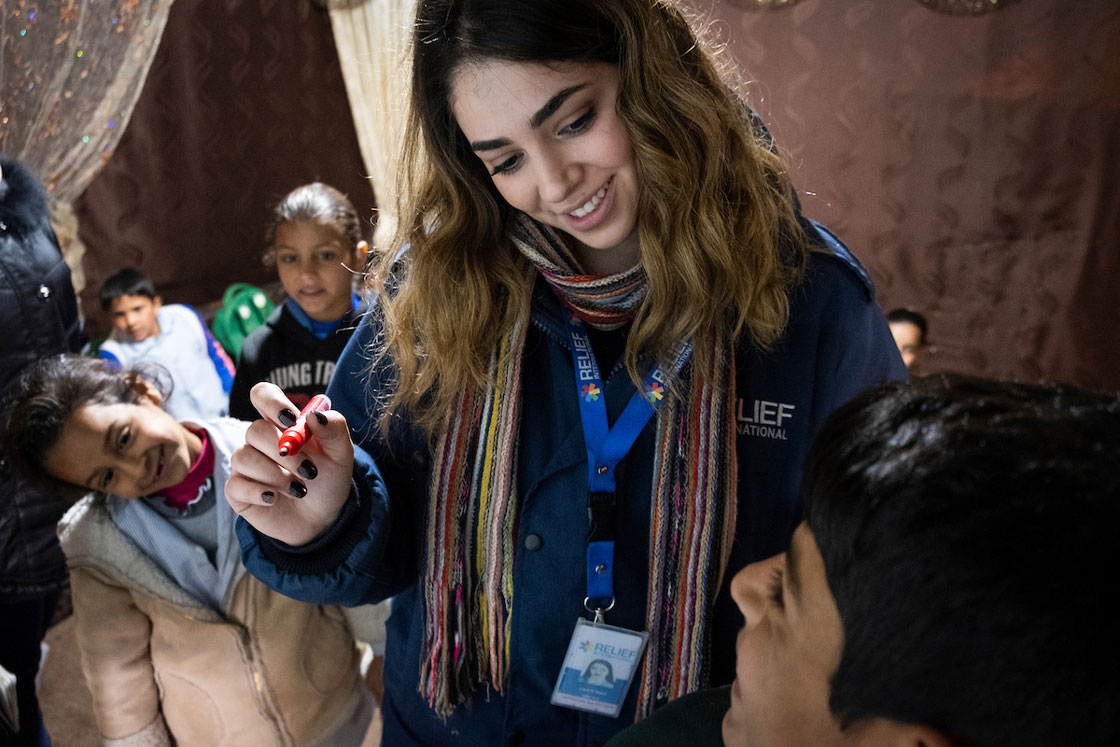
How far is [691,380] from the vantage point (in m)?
1.21

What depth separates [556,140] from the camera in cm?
116

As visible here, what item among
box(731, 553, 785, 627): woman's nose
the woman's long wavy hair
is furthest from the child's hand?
box(731, 553, 785, 627): woman's nose

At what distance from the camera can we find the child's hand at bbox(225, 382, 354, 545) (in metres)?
1.07

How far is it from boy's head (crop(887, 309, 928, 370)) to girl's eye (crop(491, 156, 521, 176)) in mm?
2220

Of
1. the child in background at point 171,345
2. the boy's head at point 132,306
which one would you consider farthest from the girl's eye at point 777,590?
the boy's head at point 132,306

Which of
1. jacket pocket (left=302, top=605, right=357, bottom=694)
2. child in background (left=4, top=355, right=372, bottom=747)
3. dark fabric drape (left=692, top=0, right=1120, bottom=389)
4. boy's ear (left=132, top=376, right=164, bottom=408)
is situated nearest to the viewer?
child in background (left=4, top=355, right=372, bottom=747)

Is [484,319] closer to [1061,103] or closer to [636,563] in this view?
[636,563]

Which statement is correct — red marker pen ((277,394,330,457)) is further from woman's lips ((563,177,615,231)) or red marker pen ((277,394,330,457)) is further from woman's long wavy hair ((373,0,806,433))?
woman's lips ((563,177,615,231))

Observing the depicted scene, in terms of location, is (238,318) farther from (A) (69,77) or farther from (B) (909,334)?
(B) (909,334)

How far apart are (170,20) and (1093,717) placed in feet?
14.6

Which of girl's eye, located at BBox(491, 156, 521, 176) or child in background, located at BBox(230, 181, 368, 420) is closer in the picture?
girl's eye, located at BBox(491, 156, 521, 176)

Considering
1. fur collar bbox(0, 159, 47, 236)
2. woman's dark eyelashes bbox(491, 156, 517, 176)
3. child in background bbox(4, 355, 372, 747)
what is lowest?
child in background bbox(4, 355, 372, 747)

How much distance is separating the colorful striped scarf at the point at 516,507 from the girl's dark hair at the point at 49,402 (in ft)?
3.47

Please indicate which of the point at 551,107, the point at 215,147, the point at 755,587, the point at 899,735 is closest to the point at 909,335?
the point at 551,107
